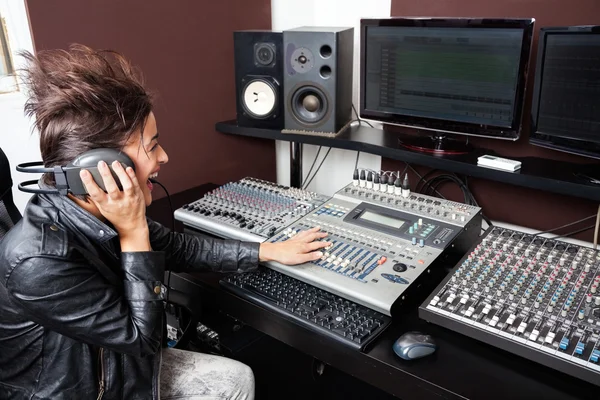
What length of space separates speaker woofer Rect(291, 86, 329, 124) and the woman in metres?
0.77

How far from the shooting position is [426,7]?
1.69m

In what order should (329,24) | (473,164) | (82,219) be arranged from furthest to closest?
(329,24) < (473,164) < (82,219)

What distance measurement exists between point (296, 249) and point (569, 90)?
0.81 metres

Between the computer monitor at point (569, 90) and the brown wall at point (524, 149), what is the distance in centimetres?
18

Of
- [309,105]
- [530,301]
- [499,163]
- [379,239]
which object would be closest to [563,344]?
[530,301]

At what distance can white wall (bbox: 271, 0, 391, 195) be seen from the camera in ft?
6.14

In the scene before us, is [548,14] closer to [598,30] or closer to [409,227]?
[598,30]

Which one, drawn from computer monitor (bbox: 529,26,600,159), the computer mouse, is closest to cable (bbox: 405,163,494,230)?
computer monitor (bbox: 529,26,600,159)

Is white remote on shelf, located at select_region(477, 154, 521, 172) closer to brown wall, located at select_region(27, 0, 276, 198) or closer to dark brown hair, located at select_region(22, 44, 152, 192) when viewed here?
dark brown hair, located at select_region(22, 44, 152, 192)

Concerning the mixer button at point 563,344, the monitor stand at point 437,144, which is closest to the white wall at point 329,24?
the monitor stand at point 437,144

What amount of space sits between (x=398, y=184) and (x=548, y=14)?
666 millimetres

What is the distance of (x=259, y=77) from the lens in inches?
70.2

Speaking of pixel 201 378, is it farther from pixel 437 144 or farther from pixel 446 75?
pixel 446 75

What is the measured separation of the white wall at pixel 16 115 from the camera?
1.44m
